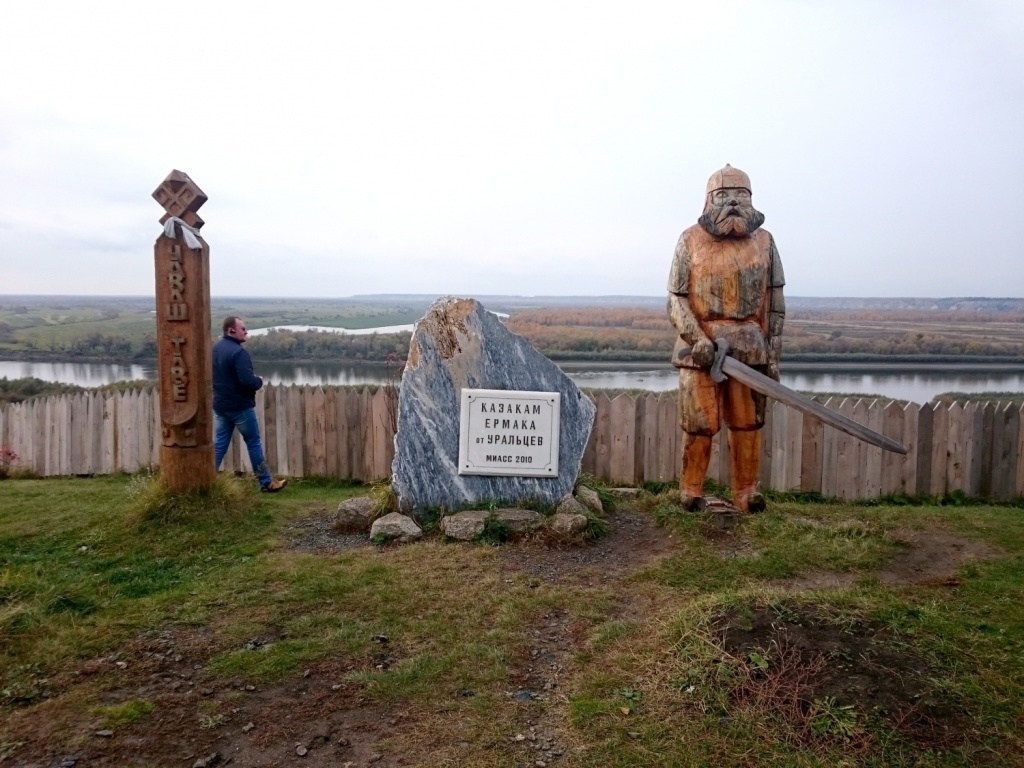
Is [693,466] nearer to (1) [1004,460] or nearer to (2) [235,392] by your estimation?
(1) [1004,460]

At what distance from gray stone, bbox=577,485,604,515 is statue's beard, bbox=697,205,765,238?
2652 mm

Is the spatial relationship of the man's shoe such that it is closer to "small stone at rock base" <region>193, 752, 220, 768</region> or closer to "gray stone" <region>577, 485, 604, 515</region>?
"gray stone" <region>577, 485, 604, 515</region>

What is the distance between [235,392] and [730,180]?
5.56 m

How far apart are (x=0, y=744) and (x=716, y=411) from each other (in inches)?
213

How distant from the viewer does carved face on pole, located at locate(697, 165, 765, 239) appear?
6387mm

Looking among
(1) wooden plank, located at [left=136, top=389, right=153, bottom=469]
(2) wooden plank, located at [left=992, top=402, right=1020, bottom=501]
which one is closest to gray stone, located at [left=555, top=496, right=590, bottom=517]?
(2) wooden plank, located at [left=992, top=402, right=1020, bottom=501]

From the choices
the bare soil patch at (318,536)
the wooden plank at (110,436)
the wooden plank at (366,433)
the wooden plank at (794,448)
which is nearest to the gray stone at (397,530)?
the bare soil patch at (318,536)

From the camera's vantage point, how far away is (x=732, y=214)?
6.39 meters

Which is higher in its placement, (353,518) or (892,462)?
(892,462)

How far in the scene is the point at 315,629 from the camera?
4629mm

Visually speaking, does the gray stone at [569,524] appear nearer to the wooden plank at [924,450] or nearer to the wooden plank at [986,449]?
Result: the wooden plank at [924,450]

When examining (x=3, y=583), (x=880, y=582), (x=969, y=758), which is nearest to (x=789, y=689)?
(x=969, y=758)

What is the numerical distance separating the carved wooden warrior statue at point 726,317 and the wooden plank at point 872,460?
272 cm

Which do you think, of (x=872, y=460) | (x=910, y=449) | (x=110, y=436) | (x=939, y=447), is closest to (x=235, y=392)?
(x=110, y=436)
